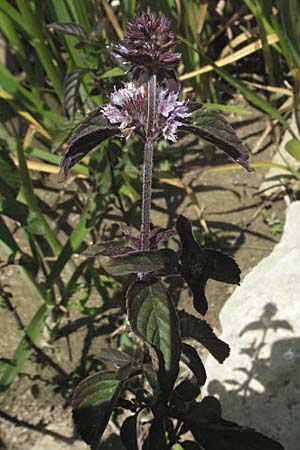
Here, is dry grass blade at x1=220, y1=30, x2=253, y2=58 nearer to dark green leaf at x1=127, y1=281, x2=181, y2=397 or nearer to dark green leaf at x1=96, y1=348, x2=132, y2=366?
dark green leaf at x1=96, y1=348, x2=132, y2=366

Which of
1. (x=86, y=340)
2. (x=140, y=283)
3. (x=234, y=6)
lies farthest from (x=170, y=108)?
(x=234, y=6)

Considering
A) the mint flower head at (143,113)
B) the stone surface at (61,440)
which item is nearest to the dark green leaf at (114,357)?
the stone surface at (61,440)

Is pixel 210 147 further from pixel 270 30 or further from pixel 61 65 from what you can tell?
pixel 61 65

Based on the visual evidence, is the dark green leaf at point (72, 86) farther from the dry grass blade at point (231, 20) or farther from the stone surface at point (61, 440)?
the stone surface at point (61, 440)

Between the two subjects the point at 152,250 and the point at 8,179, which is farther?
the point at 8,179

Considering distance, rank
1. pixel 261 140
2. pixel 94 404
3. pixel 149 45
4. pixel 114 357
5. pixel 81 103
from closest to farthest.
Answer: pixel 149 45
pixel 94 404
pixel 114 357
pixel 81 103
pixel 261 140

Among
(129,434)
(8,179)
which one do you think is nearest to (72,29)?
(8,179)

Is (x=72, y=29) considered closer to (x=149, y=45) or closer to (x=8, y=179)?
(x=8, y=179)
